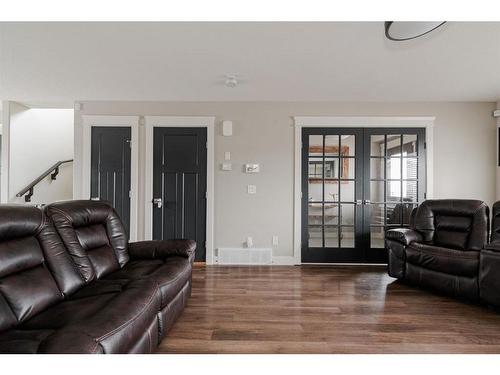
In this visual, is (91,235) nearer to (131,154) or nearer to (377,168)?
(131,154)

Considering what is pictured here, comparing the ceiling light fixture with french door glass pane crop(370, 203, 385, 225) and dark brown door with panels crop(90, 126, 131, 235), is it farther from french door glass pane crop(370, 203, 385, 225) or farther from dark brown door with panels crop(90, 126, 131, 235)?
dark brown door with panels crop(90, 126, 131, 235)

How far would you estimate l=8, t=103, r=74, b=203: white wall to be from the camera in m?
4.90

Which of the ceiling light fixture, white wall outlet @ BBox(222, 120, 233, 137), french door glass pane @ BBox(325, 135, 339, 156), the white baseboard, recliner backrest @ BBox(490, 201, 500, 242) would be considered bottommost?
the white baseboard

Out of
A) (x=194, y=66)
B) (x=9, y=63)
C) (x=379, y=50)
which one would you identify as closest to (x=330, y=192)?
(x=379, y=50)

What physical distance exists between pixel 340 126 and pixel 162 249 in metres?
3.17

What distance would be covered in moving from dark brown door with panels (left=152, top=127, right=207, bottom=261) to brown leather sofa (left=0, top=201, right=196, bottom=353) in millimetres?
1598

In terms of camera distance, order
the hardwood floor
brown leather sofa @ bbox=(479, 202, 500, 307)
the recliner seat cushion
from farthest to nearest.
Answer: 1. brown leather sofa @ bbox=(479, 202, 500, 307)
2. the hardwood floor
3. the recliner seat cushion

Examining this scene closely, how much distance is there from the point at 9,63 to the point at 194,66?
2019 millimetres

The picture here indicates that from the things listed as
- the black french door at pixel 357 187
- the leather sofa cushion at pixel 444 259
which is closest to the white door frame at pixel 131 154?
the black french door at pixel 357 187

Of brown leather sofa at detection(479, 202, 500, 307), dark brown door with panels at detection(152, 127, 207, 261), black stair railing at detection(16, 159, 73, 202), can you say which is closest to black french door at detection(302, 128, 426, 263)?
dark brown door with panels at detection(152, 127, 207, 261)

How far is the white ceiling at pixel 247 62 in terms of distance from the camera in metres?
2.47

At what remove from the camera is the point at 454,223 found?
11.9ft

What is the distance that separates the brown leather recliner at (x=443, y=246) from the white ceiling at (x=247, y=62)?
165cm

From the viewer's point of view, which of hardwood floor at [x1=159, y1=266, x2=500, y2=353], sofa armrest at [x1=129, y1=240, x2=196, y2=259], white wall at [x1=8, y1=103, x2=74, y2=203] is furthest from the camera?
white wall at [x1=8, y1=103, x2=74, y2=203]
